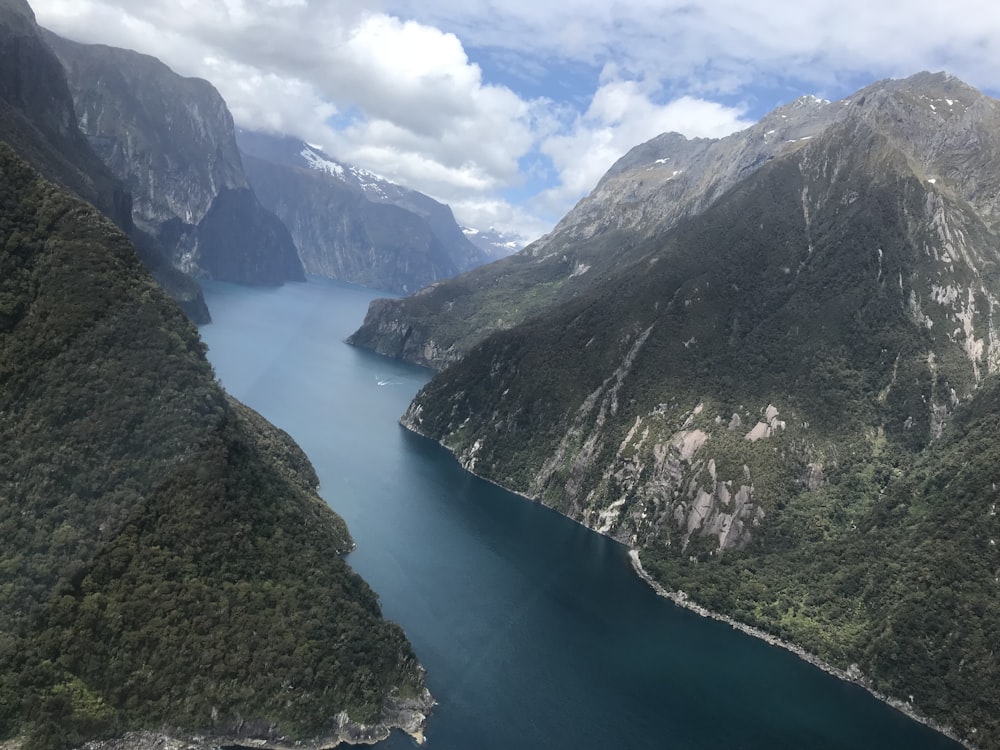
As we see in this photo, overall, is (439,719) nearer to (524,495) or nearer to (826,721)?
(826,721)

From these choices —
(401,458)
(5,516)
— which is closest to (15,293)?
(5,516)

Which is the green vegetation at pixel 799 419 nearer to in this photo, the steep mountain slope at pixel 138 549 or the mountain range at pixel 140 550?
the mountain range at pixel 140 550

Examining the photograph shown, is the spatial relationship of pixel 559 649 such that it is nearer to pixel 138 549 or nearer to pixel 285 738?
pixel 285 738

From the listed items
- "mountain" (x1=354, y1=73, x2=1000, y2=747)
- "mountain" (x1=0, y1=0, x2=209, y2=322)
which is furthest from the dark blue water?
"mountain" (x1=0, y1=0, x2=209, y2=322)

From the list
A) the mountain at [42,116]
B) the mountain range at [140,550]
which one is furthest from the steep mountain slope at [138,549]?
the mountain at [42,116]

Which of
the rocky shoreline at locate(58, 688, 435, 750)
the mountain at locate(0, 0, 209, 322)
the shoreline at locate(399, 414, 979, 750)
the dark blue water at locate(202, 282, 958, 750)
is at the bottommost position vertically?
the rocky shoreline at locate(58, 688, 435, 750)

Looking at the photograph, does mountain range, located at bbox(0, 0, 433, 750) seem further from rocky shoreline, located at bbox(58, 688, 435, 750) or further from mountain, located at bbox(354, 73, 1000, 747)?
mountain, located at bbox(354, 73, 1000, 747)
